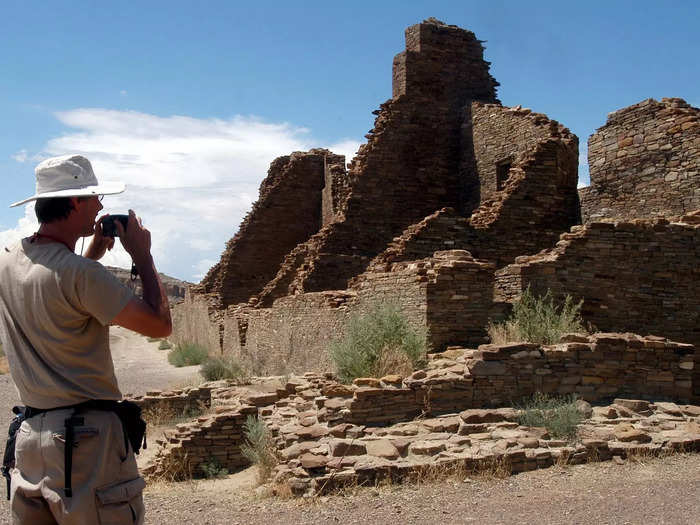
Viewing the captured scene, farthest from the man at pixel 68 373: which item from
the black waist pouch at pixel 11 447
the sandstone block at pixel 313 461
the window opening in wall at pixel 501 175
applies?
the window opening in wall at pixel 501 175

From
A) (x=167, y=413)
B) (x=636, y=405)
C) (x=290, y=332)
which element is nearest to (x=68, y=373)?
(x=636, y=405)

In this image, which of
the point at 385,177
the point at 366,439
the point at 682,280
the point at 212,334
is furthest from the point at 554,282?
the point at 212,334

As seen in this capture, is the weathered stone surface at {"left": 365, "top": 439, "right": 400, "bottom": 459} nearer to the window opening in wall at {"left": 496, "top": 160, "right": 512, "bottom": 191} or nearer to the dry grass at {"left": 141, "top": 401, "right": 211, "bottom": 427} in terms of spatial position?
the dry grass at {"left": 141, "top": 401, "right": 211, "bottom": 427}

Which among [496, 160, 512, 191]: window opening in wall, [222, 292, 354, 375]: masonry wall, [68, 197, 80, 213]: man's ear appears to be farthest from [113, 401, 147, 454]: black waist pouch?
[496, 160, 512, 191]: window opening in wall

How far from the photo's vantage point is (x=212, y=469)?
9328mm

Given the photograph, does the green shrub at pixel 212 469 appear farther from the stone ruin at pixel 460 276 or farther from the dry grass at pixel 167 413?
the dry grass at pixel 167 413

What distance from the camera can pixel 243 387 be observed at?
494 inches

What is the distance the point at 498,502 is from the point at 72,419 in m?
4.72

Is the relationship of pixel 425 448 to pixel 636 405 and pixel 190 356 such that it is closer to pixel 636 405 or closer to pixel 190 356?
pixel 636 405

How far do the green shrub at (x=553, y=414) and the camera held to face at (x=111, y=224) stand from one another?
6.29 m

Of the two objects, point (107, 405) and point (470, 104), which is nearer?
point (107, 405)

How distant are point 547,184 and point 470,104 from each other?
4258mm

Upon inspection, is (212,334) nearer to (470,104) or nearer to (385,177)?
(385,177)

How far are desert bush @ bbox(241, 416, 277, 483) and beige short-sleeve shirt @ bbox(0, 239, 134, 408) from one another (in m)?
5.53
